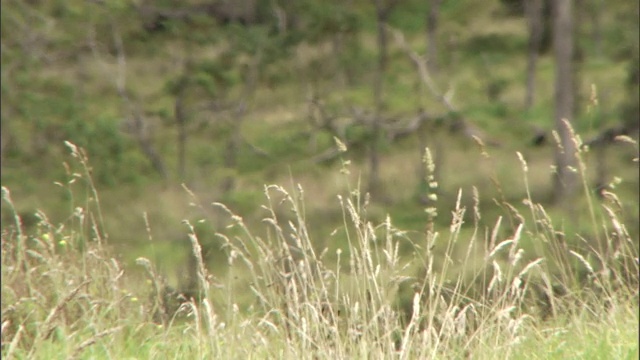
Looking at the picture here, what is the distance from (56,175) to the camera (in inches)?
408

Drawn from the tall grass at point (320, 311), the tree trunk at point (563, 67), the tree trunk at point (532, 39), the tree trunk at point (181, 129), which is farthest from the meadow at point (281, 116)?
the tall grass at point (320, 311)

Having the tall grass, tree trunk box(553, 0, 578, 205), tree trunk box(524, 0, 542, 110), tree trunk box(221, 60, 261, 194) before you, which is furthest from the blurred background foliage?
the tall grass

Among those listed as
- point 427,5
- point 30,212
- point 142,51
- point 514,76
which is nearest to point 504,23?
point 514,76

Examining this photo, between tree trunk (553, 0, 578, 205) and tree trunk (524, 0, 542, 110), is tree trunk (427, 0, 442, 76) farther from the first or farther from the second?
tree trunk (553, 0, 578, 205)

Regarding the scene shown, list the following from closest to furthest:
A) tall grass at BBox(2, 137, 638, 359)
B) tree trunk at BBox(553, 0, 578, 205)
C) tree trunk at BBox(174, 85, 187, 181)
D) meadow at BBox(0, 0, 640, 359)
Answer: tall grass at BBox(2, 137, 638, 359)
tree trunk at BBox(553, 0, 578, 205)
meadow at BBox(0, 0, 640, 359)
tree trunk at BBox(174, 85, 187, 181)

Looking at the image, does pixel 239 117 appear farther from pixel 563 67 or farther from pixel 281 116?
pixel 563 67

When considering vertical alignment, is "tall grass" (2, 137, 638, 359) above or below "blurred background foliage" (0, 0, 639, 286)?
above

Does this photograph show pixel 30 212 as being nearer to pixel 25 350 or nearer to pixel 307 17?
pixel 307 17

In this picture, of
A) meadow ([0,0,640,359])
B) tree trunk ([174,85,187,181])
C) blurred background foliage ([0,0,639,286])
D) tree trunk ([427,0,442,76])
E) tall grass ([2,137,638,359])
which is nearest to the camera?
tall grass ([2,137,638,359])

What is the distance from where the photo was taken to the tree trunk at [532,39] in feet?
34.3

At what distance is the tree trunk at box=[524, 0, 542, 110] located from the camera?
1047cm

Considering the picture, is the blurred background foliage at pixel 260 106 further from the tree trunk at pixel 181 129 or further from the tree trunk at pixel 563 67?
the tree trunk at pixel 563 67

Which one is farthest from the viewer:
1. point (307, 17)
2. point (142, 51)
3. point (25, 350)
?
point (142, 51)

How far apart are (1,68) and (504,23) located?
6.12 m
